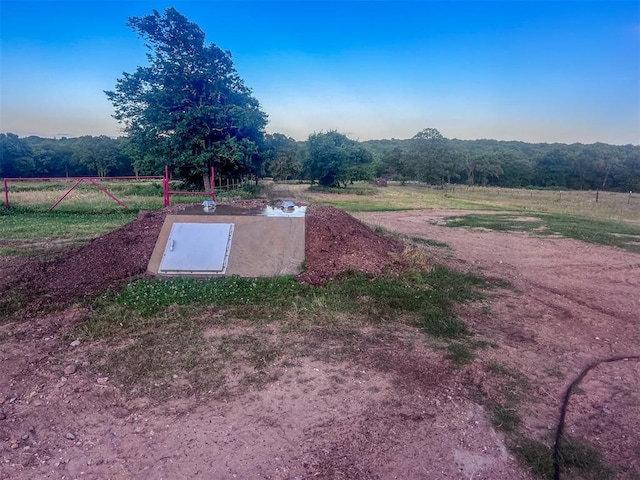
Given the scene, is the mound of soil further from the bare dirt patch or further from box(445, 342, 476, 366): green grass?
box(445, 342, 476, 366): green grass

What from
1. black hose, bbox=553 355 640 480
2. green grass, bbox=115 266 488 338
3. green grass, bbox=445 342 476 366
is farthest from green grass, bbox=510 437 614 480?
green grass, bbox=115 266 488 338

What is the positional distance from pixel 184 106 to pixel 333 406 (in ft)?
66.3

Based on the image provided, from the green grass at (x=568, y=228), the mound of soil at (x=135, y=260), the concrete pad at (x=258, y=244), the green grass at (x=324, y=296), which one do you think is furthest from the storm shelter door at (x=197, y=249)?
the green grass at (x=568, y=228)

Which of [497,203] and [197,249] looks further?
[497,203]

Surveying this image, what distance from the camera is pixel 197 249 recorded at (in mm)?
7223

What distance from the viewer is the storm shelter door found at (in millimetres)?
6918

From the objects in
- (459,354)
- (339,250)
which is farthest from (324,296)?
(459,354)

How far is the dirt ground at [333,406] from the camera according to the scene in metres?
2.98

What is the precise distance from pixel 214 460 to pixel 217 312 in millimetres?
2853

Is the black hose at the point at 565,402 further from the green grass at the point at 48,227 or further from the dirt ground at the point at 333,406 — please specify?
the green grass at the point at 48,227

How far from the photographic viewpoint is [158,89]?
68.7 feet

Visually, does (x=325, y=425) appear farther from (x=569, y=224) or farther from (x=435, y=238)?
(x=569, y=224)

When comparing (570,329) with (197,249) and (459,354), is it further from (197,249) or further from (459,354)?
(197,249)

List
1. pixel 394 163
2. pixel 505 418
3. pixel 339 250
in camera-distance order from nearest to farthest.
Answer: pixel 505 418
pixel 339 250
pixel 394 163
